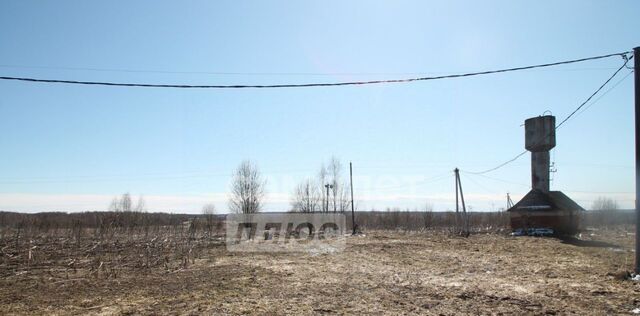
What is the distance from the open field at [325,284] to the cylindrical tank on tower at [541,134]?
11.8m

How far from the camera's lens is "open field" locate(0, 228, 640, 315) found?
755cm

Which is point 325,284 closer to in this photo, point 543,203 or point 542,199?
point 543,203

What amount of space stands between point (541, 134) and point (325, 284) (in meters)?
20.9

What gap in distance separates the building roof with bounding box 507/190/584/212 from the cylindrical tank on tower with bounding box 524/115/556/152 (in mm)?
Answer: 2596

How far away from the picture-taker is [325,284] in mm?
9914

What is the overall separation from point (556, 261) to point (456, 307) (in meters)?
7.61

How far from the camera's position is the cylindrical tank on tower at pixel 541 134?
84.9ft

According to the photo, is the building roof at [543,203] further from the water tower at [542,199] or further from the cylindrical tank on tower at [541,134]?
the cylindrical tank on tower at [541,134]

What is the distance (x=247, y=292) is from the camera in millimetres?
8961

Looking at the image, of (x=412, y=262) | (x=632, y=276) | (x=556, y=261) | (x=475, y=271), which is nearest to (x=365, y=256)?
(x=412, y=262)

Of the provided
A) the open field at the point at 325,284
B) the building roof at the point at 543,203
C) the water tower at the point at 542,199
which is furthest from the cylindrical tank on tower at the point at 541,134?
the open field at the point at 325,284

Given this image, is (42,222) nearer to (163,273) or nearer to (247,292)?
(163,273)

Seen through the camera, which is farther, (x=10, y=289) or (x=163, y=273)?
(x=163, y=273)

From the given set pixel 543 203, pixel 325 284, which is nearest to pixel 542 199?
pixel 543 203
